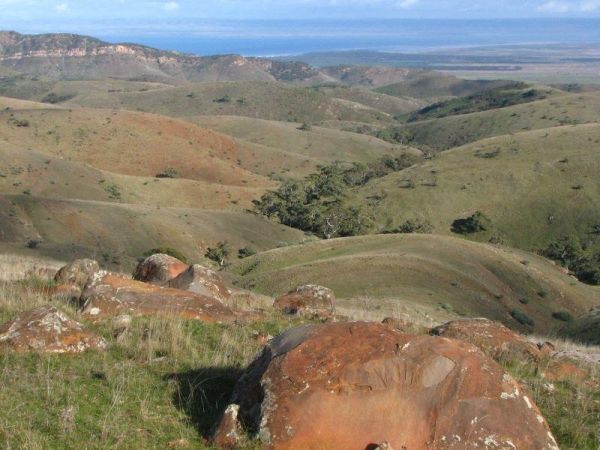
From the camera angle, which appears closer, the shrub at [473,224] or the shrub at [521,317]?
the shrub at [521,317]

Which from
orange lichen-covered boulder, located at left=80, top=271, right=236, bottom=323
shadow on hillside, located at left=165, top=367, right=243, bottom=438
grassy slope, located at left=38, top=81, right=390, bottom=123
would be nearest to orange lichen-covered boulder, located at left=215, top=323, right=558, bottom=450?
shadow on hillside, located at left=165, top=367, right=243, bottom=438

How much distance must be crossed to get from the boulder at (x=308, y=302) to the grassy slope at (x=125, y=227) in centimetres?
2625

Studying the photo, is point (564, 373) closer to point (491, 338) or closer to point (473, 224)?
point (491, 338)

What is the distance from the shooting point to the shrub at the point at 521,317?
31359 mm

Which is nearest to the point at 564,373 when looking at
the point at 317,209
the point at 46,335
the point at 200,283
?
the point at 46,335

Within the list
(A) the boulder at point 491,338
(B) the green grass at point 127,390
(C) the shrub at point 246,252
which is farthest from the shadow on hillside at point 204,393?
(C) the shrub at point 246,252

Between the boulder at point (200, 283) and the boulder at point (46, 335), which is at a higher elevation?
the boulder at point (46, 335)

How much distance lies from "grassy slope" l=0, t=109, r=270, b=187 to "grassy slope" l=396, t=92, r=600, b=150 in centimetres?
7255

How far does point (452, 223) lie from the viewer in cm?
7256

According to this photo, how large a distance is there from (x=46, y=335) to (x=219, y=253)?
41.3 m

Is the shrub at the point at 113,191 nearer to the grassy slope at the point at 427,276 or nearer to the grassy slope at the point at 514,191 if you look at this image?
the grassy slope at the point at 514,191

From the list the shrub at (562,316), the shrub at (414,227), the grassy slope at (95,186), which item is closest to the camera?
the shrub at (562,316)

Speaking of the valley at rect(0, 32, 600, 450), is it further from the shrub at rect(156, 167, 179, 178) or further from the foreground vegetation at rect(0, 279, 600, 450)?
the shrub at rect(156, 167, 179, 178)

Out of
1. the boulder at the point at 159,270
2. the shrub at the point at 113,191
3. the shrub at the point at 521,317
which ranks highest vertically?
the boulder at the point at 159,270
